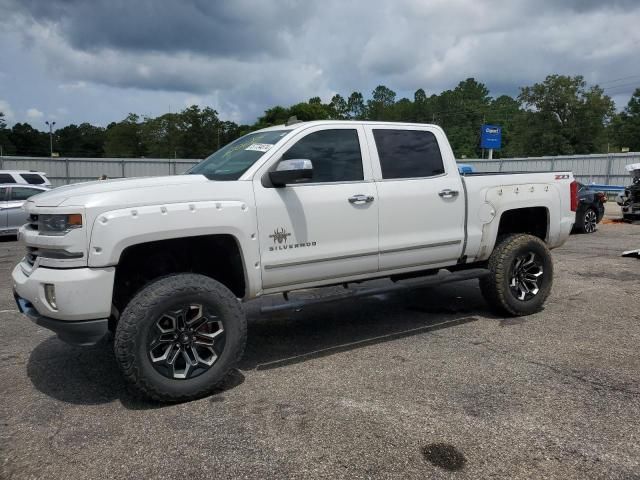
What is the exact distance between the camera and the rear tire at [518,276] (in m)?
5.42

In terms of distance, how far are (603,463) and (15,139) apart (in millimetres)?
115627

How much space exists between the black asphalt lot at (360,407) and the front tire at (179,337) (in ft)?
0.60

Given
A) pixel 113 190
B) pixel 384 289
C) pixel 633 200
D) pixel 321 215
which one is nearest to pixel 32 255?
pixel 113 190

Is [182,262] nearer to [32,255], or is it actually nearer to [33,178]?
[32,255]

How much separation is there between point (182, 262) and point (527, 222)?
398 centimetres

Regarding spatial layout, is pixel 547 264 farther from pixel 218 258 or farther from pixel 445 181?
pixel 218 258

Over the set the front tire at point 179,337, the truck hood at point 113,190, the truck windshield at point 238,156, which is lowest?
the front tire at point 179,337

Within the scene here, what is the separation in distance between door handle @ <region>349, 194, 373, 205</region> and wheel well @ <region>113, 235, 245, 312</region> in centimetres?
106

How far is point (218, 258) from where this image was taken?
13.8 feet

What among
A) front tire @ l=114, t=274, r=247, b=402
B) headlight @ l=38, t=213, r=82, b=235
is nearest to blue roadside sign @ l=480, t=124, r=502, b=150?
front tire @ l=114, t=274, r=247, b=402

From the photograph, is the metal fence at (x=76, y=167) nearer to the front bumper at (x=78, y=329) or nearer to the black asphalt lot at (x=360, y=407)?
the black asphalt lot at (x=360, y=407)

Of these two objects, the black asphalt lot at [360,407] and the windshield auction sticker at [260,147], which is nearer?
the black asphalt lot at [360,407]

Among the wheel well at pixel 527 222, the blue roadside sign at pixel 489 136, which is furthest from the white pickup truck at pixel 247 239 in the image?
the blue roadside sign at pixel 489 136

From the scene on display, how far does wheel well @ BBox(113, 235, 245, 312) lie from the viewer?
3.95 meters
